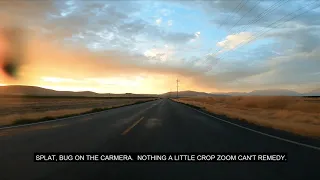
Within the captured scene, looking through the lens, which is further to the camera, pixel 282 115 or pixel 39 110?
pixel 39 110

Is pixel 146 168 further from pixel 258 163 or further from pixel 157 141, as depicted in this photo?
pixel 157 141

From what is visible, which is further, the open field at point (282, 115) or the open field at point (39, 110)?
the open field at point (39, 110)

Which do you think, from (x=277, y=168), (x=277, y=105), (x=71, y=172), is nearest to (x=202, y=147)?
(x=277, y=168)

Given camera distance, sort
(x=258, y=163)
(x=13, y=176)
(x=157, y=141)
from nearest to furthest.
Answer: (x=13, y=176), (x=258, y=163), (x=157, y=141)

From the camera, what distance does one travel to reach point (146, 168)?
706cm

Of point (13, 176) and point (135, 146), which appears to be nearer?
point (13, 176)

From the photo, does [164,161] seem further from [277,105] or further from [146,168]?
[277,105]

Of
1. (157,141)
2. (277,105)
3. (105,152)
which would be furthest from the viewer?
(277,105)

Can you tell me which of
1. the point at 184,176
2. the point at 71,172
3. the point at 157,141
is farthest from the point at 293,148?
the point at 71,172

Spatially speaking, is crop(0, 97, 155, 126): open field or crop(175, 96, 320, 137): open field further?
crop(0, 97, 155, 126): open field

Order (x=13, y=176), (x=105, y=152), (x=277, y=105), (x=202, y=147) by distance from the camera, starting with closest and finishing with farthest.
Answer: (x=13, y=176) → (x=105, y=152) → (x=202, y=147) → (x=277, y=105)

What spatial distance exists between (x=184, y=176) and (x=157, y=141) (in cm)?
482

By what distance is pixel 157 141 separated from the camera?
437 inches

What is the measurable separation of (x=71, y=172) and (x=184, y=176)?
8.11 ft
